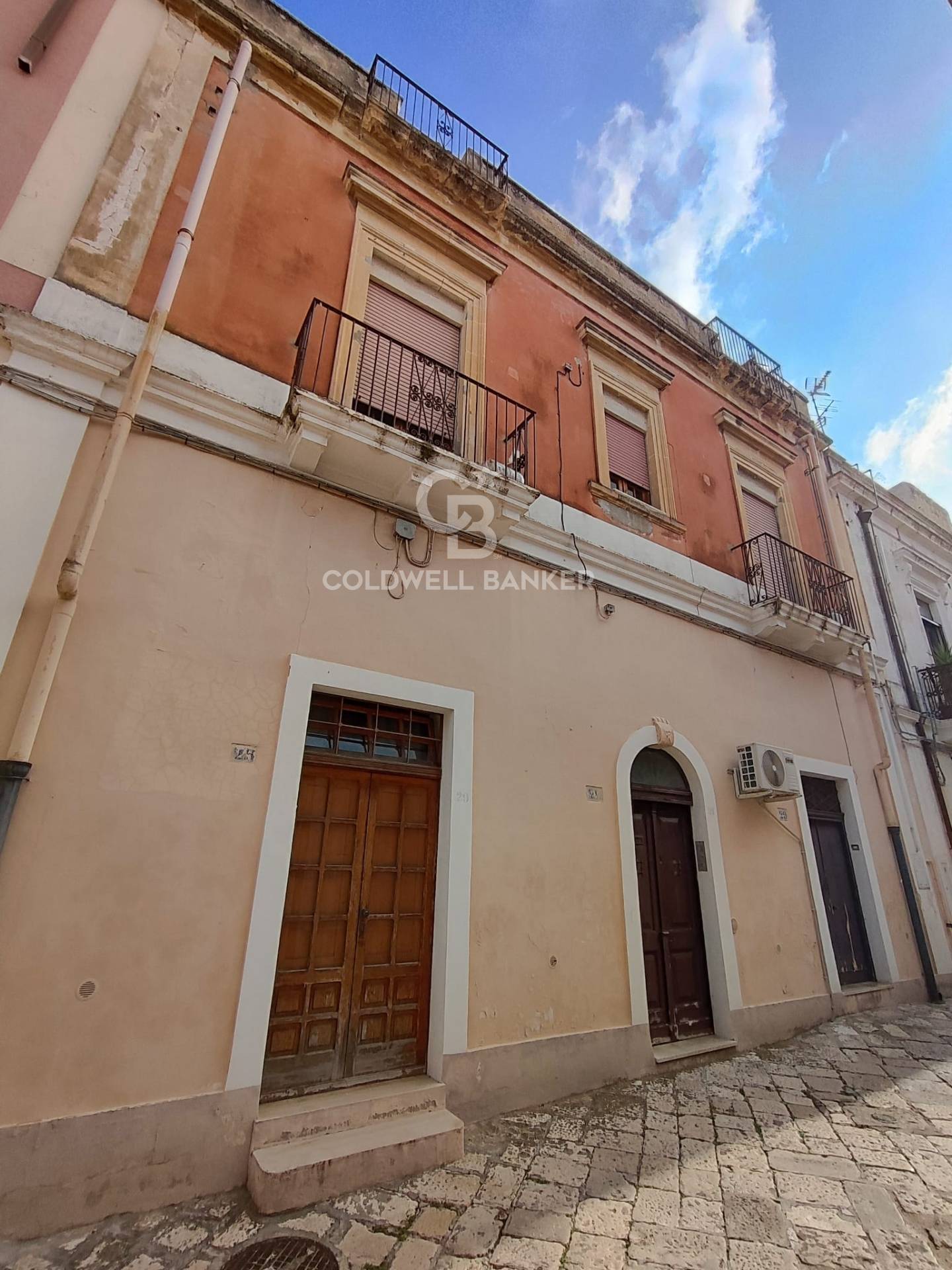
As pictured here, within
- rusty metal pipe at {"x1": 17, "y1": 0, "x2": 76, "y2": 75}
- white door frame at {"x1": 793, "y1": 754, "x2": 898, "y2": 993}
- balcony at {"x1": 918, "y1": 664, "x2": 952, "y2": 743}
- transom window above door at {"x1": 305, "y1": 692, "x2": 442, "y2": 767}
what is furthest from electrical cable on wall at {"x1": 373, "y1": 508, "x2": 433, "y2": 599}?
balcony at {"x1": 918, "y1": 664, "x2": 952, "y2": 743}

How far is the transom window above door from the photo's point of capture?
4.14 metres

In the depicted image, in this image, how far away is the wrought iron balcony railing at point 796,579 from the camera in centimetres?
764

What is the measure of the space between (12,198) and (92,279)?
63 centimetres

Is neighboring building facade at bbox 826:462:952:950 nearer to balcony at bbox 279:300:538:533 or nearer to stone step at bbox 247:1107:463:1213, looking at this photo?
balcony at bbox 279:300:538:533

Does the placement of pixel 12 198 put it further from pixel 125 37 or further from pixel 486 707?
pixel 486 707

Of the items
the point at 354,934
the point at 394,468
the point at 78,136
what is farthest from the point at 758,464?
the point at 78,136

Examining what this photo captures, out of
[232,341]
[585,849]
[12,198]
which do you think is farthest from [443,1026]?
[12,198]

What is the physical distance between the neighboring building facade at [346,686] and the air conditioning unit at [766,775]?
0.05 m

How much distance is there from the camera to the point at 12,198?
3826 mm

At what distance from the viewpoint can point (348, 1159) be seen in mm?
2986

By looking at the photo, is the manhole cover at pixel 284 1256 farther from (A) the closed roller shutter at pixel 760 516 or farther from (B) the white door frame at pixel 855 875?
(A) the closed roller shutter at pixel 760 516

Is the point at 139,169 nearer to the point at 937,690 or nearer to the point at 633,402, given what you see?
the point at 633,402

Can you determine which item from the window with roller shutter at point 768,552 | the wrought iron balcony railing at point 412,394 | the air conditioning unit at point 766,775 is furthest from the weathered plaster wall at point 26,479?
the window with roller shutter at point 768,552

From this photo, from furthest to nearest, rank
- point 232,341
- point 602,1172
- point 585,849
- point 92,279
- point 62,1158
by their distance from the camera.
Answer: point 585,849, point 232,341, point 92,279, point 602,1172, point 62,1158
